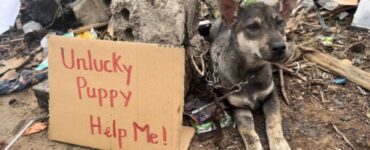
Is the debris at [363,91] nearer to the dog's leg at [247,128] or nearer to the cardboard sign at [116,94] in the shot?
the dog's leg at [247,128]

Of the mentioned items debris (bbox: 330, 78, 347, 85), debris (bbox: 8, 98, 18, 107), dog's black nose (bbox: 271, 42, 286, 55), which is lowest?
debris (bbox: 8, 98, 18, 107)

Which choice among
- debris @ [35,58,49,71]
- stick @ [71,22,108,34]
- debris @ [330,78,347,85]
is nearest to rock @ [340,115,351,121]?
debris @ [330,78,347,85]

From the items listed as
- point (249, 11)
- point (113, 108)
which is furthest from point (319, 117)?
point (113, 108)

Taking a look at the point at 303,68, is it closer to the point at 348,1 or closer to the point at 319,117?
the point at 319,117

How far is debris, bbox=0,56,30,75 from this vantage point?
4.62 meters

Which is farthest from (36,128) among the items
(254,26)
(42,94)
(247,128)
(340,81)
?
(340,81)

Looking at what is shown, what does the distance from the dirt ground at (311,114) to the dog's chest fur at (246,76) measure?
0.76ft

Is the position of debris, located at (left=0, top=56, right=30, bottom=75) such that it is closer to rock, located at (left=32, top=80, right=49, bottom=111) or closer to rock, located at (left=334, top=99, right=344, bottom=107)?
rock, located at (left=32, top=80, right=49, bottom=111)

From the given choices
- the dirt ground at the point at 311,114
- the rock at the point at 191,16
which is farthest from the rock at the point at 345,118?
the rock at the point at 191,16

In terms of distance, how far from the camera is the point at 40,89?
380 centimetres

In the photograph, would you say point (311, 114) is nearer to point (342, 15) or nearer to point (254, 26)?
point (254, 26)

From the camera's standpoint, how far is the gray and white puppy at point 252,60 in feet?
10.6

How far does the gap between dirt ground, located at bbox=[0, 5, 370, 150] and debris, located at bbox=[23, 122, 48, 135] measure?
42 millimetres

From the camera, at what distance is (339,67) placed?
13.6 feet
